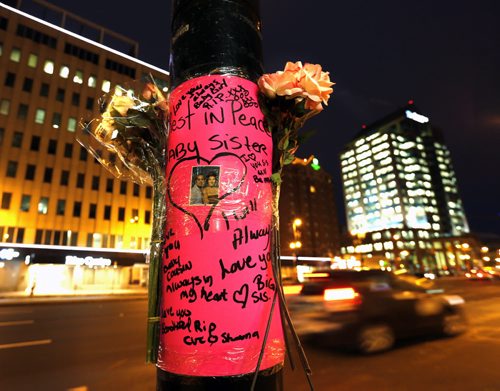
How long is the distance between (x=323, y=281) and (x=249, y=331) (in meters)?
6.40

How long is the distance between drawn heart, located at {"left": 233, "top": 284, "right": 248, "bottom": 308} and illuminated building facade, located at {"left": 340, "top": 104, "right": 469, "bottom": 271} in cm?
11524

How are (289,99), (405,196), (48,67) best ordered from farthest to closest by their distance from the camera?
(405,196) → (48,67) → (289,99)

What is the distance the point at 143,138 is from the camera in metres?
2.00

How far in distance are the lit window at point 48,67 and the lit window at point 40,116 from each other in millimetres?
5211

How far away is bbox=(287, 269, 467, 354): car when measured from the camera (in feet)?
21.6

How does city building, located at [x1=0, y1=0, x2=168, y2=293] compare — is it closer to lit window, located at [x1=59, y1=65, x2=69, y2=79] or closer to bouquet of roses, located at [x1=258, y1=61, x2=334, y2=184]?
lit window, located at [x1=59, y1=65, x2=69, y2=79]

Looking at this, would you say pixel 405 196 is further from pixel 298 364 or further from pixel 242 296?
pixel 242 296

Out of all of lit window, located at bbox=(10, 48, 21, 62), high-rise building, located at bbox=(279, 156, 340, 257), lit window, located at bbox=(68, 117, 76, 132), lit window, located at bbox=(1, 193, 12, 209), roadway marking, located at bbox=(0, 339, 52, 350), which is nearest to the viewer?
roadway marking, located at bbox=(0, 339, 52, 350)

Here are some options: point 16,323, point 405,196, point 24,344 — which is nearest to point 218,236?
point 24,344

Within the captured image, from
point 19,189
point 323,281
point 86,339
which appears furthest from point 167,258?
point 19,189

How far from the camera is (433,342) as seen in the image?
7.50 m

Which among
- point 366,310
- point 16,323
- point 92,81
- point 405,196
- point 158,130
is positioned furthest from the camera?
point 405,196

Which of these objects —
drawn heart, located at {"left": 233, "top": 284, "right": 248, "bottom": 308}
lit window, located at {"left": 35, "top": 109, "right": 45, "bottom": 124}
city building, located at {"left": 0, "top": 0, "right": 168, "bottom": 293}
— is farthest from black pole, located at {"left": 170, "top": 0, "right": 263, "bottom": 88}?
lit window, located at {"left": 35, "top": 109, "right": 45, "bottom": 124}

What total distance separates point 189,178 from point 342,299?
6.22 meters
